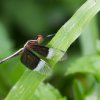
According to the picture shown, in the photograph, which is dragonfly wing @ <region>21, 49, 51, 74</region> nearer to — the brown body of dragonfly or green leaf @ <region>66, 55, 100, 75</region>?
the brown body of dragonfly

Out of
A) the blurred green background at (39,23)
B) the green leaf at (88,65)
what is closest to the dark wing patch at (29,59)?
the green leaf at (88,65)

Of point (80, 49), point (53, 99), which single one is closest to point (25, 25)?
point (80, 49)

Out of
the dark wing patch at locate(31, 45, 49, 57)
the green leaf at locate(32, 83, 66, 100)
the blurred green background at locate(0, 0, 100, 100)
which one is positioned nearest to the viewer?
the dark wing patch at locate(31, 45, 49, 57)

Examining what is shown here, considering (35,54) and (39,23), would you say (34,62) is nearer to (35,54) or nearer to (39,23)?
(35,54)

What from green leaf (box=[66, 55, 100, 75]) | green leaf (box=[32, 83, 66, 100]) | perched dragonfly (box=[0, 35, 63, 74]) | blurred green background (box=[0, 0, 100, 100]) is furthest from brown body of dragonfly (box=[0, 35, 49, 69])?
blurred green background (box=[0, 0, 100, 100])

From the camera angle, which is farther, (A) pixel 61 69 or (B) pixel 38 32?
(B) pixel 38 32

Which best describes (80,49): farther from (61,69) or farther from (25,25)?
(25,25)
